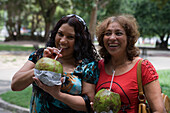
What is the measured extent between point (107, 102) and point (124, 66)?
511 millimetres

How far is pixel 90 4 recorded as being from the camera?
17500 millimetres

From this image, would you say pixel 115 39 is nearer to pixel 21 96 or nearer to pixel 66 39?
pixel 66 39

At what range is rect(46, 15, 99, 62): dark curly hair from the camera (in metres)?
2.37

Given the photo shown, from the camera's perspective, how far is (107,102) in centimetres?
203

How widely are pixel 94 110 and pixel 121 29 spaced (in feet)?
2.87

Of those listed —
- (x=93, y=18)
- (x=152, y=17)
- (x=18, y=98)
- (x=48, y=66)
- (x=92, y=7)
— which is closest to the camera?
(x=48, y=66)

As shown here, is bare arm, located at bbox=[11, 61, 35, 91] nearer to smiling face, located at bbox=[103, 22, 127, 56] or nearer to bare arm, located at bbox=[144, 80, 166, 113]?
smiling face, located at bbox=[103, 22, 127, 56]

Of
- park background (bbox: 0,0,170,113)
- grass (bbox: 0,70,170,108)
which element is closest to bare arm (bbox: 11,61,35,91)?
grass (bbox: 0,70,170,108)

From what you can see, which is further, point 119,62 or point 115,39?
point 119,62

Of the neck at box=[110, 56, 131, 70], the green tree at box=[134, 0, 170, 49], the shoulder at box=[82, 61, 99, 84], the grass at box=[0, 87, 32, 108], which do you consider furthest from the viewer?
the green tree at box=[134, 0, 170, 49]

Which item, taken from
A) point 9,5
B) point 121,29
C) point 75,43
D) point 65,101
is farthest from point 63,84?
point 9,5

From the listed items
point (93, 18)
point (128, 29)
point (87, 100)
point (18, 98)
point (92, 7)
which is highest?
point (92, 7)

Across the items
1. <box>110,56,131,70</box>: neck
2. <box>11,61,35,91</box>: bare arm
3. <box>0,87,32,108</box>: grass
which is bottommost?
<box>0,87,32,108</box>: grass

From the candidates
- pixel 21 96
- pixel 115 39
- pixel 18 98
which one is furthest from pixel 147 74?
pixel 21 96
